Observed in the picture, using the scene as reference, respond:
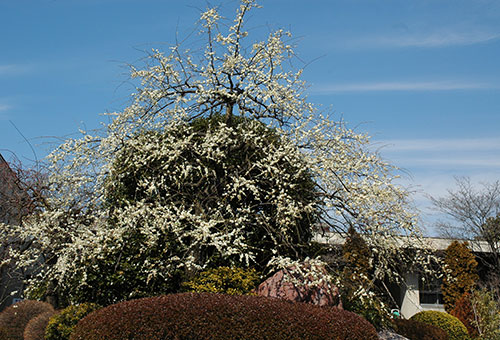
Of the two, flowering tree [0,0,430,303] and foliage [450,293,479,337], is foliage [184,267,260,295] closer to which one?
flowering tree [0,0,430,303]

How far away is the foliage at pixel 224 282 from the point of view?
24.2 ft

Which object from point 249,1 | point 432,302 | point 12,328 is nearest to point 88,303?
point 12,328

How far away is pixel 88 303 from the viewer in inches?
314

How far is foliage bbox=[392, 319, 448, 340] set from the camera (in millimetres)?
10070

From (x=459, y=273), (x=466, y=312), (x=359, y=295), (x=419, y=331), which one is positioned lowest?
(x=419, y=331)

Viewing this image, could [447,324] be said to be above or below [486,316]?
below

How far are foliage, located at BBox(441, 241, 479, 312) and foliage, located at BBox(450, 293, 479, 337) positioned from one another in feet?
1.78

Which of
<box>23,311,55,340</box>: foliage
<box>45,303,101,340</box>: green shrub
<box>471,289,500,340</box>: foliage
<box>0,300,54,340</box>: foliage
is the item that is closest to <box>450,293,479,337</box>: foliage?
<box>471,289,500,340</box>: foliage

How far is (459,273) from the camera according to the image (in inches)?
571

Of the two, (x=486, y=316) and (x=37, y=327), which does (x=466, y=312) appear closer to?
(x=486, y=316)

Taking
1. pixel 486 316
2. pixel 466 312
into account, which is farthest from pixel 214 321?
pixel 466 312

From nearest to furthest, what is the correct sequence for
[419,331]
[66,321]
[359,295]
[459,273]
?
[359,295]
[66,321]
[419,331]
[459,273]

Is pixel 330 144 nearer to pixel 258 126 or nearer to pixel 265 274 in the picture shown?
pixel 258 126

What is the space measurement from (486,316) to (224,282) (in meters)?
7.80
